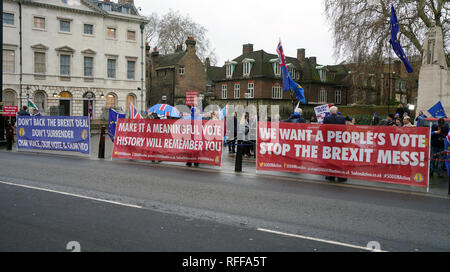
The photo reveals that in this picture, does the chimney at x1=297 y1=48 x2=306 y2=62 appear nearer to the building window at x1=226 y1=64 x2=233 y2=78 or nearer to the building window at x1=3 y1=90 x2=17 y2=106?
the building window at x1=226 y1=64 x2=233 y2=78

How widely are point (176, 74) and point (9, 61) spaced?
83.1 feet

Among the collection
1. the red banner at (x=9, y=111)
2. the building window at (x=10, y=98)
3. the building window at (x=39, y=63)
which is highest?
the building window at (x=39, y=63)

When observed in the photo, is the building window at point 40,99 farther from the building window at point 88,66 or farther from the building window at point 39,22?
the building window at point 39,22

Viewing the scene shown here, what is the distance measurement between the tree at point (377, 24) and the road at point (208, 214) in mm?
23756

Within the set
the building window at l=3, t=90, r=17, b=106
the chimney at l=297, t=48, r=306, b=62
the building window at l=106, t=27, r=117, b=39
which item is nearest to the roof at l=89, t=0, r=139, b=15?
the building window at l=106, t=27, r=117, b=39

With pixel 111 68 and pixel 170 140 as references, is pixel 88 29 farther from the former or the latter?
pixel 170 140

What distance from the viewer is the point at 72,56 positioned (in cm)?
4553

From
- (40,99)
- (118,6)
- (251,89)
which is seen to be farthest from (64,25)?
(251,89)

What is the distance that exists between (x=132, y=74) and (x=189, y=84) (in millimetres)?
14871

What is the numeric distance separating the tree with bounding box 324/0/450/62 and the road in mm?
23756

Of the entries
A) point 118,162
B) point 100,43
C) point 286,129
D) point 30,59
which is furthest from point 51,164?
point 100,43

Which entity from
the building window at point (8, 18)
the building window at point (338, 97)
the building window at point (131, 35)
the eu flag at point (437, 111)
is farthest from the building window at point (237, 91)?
the eu flag at point (437, 111)

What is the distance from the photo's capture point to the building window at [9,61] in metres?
41.2
